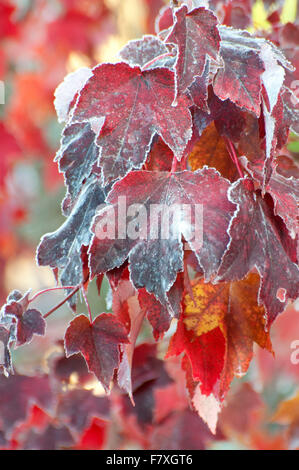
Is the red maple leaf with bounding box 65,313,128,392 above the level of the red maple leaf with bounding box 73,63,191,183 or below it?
below

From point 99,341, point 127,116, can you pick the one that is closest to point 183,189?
point 127,116

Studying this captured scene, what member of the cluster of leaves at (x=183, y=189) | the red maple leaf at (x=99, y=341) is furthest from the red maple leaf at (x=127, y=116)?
the red maple leaf at (x=99, y=341)

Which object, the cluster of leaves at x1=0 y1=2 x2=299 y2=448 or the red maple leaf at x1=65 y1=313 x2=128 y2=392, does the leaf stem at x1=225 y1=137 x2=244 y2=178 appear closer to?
the cluster of leaves at x1=0 y1=2 x2=299 y2=448

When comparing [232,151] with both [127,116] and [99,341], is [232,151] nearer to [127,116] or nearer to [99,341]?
[127,116]

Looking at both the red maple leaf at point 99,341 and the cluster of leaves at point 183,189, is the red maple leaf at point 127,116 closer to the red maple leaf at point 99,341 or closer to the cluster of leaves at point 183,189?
the cluster of leaves at point 183,189

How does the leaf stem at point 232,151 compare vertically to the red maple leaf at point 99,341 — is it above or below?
above

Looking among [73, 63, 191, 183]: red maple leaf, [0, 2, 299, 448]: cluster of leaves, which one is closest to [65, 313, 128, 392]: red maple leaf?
[0, 2, 299, 448]: cluster of leaves

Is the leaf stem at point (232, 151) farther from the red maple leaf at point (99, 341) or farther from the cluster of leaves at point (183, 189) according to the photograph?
the red maple leaf at point (99, 341)

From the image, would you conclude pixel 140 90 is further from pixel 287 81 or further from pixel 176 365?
pixel 176 365

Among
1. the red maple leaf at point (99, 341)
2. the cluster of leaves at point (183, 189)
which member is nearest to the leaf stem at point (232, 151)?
the cluster of leaves at point (183, 189)
